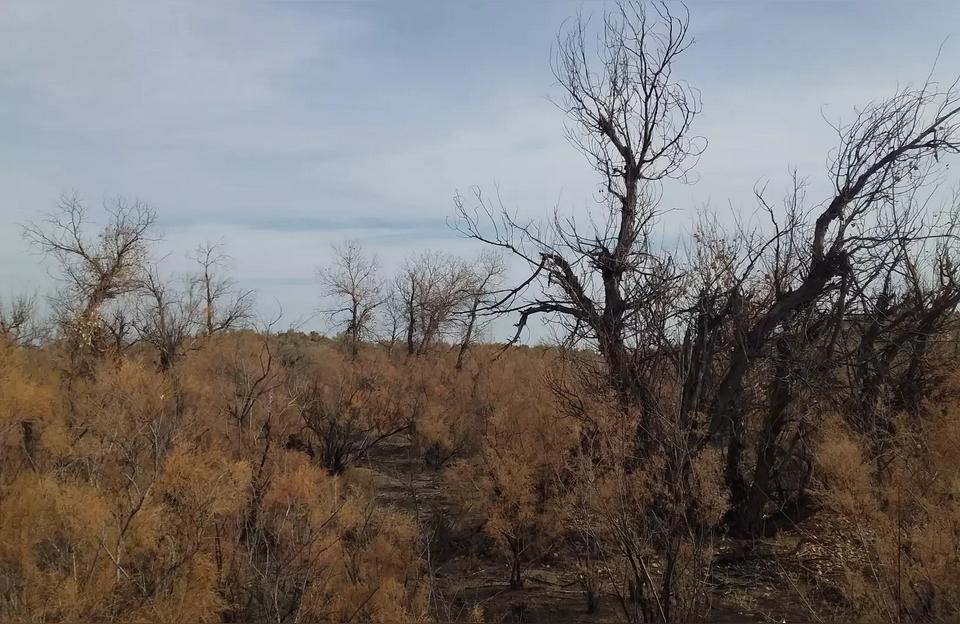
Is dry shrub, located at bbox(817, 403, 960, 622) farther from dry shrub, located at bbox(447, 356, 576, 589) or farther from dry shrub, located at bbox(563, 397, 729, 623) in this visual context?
dry shrub, located at bbox(447, 356, 576, 589)

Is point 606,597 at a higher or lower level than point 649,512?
lower

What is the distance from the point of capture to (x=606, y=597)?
11.5 meters

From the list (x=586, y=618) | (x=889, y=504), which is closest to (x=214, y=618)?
(x=586, y=618)

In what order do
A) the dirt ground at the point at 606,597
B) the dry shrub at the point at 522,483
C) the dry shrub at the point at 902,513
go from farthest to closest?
the dry shrub at the point at 522,483
the dirt ground at the point at 606,597
the dry shrub at the point at 902,513

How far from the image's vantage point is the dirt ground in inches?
404

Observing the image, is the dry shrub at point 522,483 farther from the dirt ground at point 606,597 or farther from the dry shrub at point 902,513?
the dry shrub at point 902,513

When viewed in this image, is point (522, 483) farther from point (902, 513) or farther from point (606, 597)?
point (902, 513)

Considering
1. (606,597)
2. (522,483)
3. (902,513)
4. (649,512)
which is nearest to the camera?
(902,513)

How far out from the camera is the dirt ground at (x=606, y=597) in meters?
10.2

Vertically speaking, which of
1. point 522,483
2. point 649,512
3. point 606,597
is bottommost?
point 606,597

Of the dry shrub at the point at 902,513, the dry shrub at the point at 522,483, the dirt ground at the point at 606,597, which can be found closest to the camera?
the dry shrub at the point at 902,513

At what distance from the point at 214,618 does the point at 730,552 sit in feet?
25.0

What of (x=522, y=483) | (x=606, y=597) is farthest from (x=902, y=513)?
(x=522, y=483)

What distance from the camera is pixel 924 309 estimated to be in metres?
11.9
